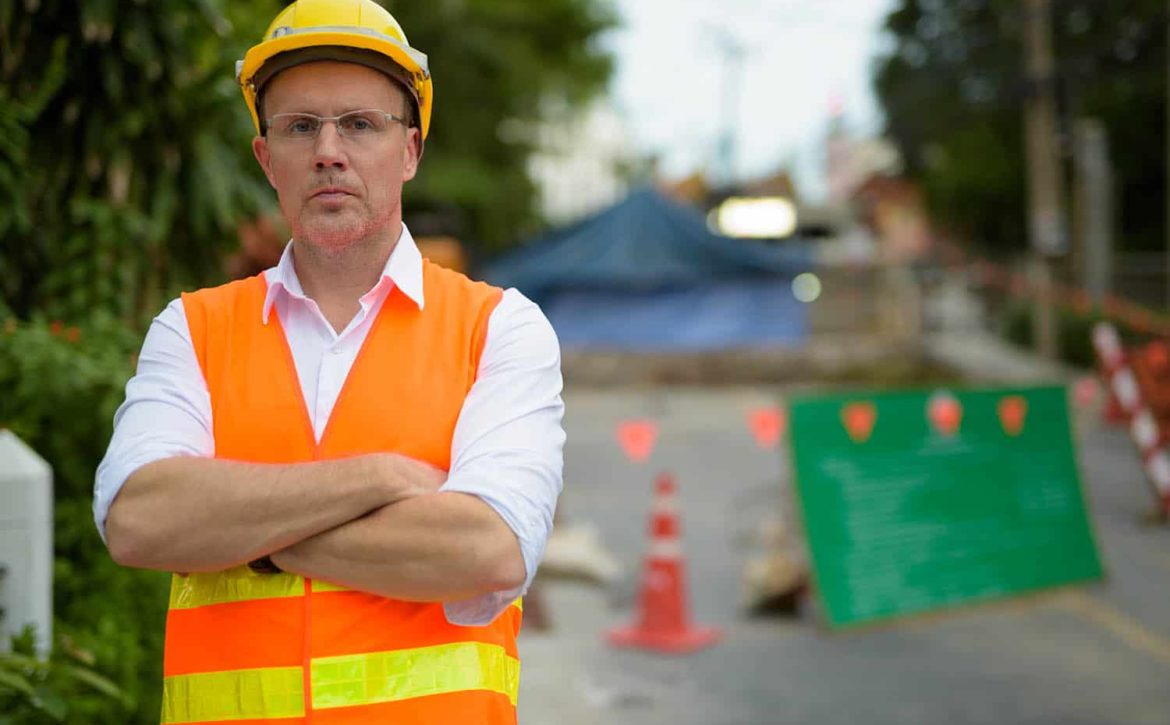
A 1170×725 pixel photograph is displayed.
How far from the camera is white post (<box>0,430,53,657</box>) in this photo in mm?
3912

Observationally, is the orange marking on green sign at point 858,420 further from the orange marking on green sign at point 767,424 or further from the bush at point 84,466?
the bush at point 84,466

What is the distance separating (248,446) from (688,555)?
905cm

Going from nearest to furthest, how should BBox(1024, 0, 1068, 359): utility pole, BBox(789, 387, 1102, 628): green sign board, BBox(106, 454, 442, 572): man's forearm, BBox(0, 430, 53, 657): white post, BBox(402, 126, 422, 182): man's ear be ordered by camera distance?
1. BBox(106, 454, 442, 572): man's forearm
2. BBox(402, 126, 422, 182): man's ear
3. BBox(0, 430, 53, 657): white post
4. BBox(789, 387, 1102, 628): green sign board
5. BBox(1024, 0, 1068, 359): utility pole

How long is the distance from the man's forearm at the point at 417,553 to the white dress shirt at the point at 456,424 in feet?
0.15

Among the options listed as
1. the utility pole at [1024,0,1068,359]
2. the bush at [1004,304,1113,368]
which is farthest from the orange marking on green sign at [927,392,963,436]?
the bush at [1004,304,1113,368]

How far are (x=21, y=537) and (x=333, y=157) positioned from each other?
2.20 meters

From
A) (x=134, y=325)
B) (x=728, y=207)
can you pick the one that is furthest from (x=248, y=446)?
(x=728, y=207)

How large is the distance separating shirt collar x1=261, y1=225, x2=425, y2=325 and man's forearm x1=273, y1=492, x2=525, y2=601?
0.38 metres

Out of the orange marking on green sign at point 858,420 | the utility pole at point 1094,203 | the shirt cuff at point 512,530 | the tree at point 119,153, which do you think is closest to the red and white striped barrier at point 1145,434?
the orange marking on green sign at point 858,420

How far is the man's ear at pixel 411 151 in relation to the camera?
2406mm

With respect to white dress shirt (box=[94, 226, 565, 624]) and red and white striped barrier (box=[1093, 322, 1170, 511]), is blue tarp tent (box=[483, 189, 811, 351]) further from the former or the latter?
white dress shirt (box=[94, 226, 565, 624])

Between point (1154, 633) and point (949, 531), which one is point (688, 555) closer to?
point (949, 531)

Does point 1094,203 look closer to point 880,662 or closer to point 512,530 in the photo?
point 880,662

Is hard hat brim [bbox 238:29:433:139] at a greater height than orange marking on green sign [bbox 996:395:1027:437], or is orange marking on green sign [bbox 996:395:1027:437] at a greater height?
hard hat brim [bbox 238:29:433:139]
